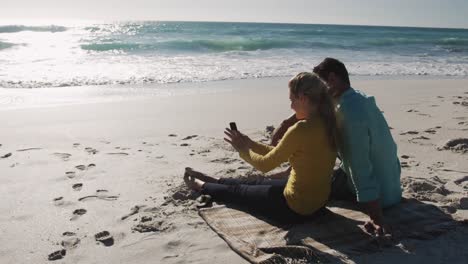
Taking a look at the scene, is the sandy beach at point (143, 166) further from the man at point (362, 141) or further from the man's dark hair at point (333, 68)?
the man's dark hair at point (333, 68)

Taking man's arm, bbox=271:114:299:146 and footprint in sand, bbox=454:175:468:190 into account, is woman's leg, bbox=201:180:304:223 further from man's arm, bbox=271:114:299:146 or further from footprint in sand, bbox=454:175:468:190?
footprint in sand, bbox=454:175:468:190

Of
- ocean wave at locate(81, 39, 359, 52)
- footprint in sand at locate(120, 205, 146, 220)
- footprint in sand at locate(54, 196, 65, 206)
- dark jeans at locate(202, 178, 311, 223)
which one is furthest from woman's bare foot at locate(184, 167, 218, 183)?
ocean wave at locate(81, 39, 359, 52)

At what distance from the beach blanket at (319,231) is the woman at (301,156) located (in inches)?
5.8

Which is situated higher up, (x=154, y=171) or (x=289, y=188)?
(x=289, y=188)

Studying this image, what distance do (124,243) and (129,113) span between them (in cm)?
475

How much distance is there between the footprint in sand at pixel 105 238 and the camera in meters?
3.43

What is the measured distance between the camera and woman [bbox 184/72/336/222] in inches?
124

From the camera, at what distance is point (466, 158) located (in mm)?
5363

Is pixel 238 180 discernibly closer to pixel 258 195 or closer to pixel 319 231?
pixel 258 195

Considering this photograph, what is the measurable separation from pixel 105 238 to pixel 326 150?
67.8 inches

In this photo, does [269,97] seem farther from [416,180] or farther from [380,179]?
[380,179]

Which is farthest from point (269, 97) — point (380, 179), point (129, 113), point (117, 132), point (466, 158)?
point (380, 179)

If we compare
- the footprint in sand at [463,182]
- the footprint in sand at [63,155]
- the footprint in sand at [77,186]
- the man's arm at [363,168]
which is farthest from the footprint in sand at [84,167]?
the footprint in sand at [463,182]

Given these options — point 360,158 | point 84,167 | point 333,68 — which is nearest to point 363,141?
point 360,158
